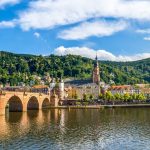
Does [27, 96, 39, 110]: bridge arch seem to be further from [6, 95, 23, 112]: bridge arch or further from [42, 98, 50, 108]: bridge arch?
[6, 95, 23, 112]: bridge arch

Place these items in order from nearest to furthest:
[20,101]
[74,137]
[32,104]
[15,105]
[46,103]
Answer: [74,137] → [20,101] → [15,105] → [32,104] → [46,103]

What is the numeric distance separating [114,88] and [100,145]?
149372 millimetres

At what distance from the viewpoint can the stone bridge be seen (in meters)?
82.2

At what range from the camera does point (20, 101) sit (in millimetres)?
97125

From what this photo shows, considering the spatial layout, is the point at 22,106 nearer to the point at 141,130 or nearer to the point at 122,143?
the point at 141,130

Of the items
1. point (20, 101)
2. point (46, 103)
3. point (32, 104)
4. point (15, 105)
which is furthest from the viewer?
point (46, 103)

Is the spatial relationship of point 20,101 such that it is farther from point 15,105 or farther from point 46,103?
point 46,103

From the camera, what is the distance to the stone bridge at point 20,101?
270ft

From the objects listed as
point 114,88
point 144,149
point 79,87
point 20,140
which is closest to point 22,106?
point 20,140

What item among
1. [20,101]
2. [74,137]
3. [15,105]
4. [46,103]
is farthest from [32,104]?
[74,137]

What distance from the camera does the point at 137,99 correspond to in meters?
154

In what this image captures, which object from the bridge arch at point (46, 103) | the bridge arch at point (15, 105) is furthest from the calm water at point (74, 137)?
the bridge arch at point (46, 103)

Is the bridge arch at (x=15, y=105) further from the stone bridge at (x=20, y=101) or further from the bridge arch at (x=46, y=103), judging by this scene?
the bridge arch at (x=46, y=103)

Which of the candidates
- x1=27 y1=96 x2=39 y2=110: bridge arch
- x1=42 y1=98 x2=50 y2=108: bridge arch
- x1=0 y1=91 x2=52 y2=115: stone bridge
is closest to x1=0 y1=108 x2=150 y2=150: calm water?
x1=0 y1=91 x2=52 y2=115: stone bridge
